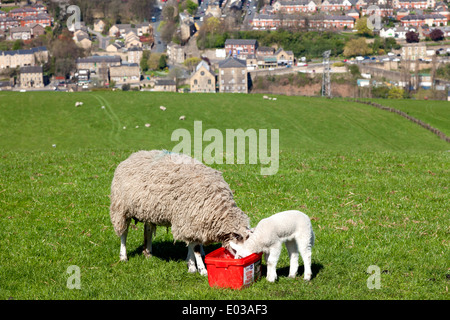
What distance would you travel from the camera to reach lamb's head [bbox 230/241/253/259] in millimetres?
9127

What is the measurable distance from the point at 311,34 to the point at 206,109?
124260 millimetres

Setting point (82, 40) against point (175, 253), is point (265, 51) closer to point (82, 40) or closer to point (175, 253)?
point (82, 40)

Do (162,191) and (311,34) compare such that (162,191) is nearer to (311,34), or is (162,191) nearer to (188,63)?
(188,63)

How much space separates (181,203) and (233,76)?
119m

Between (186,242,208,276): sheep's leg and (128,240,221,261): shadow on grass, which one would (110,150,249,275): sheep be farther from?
(128,240,221,261): shadow on grass

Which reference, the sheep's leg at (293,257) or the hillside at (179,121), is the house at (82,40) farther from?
the sheep's leg at (293,257)

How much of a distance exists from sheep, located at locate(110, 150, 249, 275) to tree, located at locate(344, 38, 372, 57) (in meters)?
150

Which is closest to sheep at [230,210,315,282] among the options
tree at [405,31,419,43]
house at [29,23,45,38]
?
tree at [405,31,419,43]

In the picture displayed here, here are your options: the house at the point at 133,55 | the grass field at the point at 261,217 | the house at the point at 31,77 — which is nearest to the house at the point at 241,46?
the house at the point at 133,55

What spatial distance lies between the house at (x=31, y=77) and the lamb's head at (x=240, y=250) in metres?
144

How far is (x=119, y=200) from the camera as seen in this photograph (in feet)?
33.8

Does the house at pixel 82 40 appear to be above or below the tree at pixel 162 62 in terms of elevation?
above

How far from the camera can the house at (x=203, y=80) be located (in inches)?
5069

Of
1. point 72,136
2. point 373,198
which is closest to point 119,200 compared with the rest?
A: point 373,198
